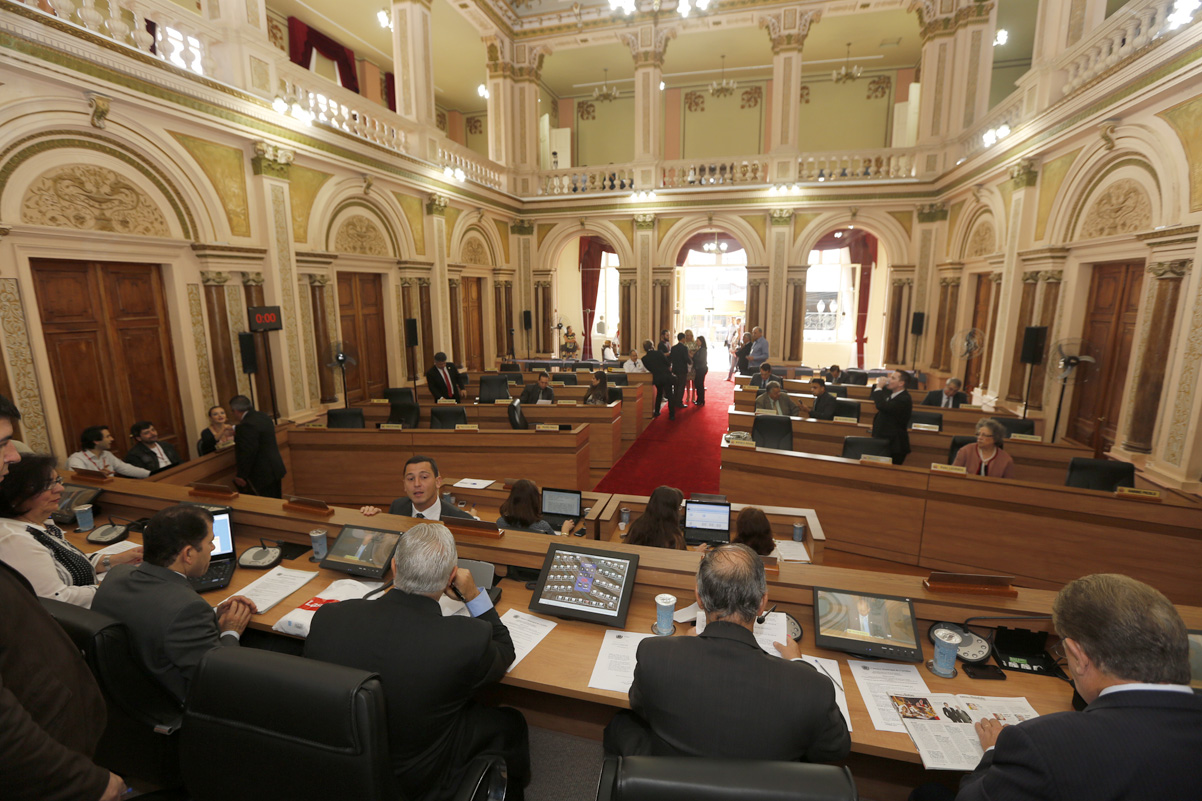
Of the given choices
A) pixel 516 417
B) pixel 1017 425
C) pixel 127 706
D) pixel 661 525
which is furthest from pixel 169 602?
pixel 1017 425

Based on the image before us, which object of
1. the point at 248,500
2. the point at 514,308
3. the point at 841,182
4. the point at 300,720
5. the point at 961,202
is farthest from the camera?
the point at 514,308

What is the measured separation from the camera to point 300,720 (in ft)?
4.34

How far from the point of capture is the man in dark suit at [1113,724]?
116cm

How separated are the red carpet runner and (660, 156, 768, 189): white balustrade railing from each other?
514cm

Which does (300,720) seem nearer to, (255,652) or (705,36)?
(255,652)

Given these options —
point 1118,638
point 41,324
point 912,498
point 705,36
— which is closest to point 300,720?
point 1118,638

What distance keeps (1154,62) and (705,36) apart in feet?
28.8

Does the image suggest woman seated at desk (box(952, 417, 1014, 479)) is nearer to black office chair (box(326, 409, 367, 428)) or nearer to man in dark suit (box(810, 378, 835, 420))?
man in dark suit (box(810, 378, 835, 420))

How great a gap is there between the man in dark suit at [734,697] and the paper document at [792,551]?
70.8 inches

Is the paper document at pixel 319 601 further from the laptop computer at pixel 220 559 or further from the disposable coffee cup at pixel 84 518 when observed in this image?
the disposable coffee cup at pixel 84 518

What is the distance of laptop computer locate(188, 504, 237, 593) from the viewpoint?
8.92ft

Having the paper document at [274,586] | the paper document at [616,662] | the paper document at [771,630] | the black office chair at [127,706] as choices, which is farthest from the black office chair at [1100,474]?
the black office chair at [127,706]

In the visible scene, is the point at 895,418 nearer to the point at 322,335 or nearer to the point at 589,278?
the point at 322,335

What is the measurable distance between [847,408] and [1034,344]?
7.83 ft
